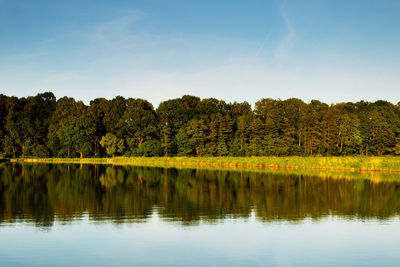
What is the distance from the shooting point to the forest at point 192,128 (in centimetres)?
7325

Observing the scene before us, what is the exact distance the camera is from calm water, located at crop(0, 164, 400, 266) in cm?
1198

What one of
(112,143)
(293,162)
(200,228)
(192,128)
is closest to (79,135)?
(112,143)

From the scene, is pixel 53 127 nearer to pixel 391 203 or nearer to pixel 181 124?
pixel 181 124

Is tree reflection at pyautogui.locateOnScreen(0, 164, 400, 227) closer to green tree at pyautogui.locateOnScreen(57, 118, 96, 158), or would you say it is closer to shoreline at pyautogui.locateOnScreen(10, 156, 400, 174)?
shoreline at pyautogui.locateOnScreen(10, 156, 400, 174)

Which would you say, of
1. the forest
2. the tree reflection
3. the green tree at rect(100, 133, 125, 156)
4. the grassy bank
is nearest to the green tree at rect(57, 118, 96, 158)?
the forest

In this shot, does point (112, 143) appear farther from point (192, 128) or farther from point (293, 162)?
point (293, 162)

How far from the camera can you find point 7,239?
13.5m

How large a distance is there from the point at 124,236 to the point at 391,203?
17133 mm

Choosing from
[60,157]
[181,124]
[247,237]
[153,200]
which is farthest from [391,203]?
[60,157]

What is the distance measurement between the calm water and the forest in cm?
4716

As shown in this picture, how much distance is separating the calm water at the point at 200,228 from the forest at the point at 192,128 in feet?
155

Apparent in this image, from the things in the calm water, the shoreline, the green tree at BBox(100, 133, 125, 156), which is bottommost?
the calm water

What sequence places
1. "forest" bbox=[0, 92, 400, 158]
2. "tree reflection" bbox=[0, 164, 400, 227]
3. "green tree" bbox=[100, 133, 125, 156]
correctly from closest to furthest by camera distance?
"tree reflection" bbox=[0, 164, 400, 227] < "forest" bbox=[0, 92, 400, 158] < "green tree" bbox=[100, 133, 125, 156]

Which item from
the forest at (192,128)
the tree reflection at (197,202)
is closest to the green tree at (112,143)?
the forest at (192,128)
